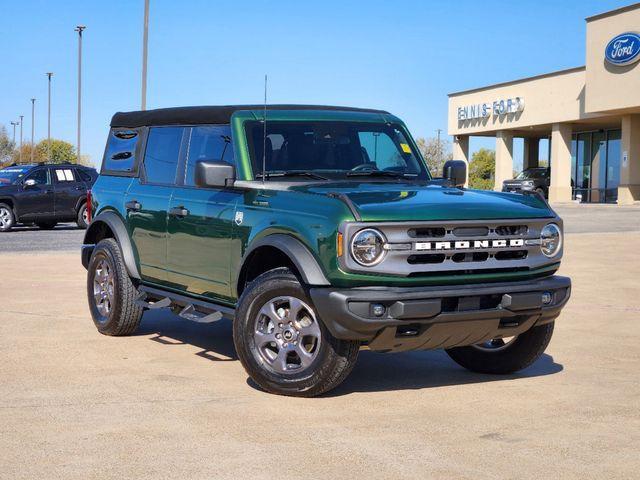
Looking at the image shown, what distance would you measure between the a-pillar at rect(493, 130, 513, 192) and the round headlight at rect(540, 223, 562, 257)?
5383cm

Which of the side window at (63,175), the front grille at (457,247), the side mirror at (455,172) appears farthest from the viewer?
the side window at (63,175)

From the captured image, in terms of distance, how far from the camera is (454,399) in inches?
262

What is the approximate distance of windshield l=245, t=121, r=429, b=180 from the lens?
752 centimetres

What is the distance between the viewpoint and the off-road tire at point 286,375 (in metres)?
6.39

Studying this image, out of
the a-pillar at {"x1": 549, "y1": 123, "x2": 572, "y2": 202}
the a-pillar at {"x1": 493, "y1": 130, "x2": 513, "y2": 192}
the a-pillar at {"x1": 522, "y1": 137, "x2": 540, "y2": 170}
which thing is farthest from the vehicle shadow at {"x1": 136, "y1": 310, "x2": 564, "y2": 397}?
the a-pillar at {"x1": 522, "y1": 137, "x2": 540, "y2": 170}

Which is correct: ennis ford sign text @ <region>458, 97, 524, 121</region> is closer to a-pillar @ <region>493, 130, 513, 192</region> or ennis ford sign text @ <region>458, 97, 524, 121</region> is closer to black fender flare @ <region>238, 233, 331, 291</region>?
a-pillar @ <region>493, 130, 513, 192</region>

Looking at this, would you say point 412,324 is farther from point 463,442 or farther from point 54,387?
point 54,387

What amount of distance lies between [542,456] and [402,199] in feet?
6.62

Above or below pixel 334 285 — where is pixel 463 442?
below

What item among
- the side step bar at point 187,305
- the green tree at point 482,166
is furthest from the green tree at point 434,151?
the side step bar at point 187,305

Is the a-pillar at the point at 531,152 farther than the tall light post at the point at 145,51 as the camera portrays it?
Yes

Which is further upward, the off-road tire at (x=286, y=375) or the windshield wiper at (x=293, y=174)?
the windshield wiper at (x=293, y=174)

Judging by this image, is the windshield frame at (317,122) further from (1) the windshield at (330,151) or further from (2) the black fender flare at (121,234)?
(2) the black fender flare at (121,234)

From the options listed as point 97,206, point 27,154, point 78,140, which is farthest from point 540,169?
point 27,154
